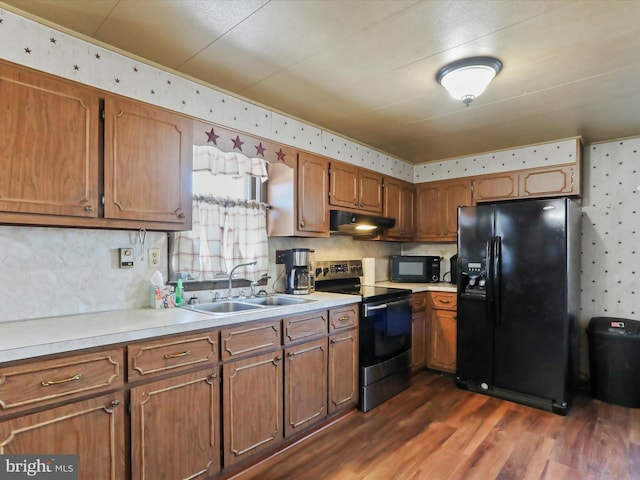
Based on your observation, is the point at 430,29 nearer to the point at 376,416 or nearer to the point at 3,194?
the point at 3,194

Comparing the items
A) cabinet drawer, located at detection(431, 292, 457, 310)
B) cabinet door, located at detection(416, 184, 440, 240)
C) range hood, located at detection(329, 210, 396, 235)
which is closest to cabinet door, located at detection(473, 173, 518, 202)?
cabinet door, located at detection(416, 184, 440, 240)

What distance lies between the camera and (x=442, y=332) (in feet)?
11.9

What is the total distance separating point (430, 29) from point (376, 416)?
2591mm

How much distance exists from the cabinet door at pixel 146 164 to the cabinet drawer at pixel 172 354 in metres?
0.68

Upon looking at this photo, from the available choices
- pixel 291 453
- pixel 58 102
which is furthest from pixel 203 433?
pixel 58 102

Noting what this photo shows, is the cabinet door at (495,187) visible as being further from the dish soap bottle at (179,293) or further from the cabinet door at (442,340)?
the dish soap bottle at (179,293)

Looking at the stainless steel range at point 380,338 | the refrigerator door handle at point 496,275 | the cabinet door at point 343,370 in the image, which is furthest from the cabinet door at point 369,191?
the cabinet door at point 343,370

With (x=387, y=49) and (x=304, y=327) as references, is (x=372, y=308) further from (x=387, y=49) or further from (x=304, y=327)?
(x=387, y=49)

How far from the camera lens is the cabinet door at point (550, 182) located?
129 inches

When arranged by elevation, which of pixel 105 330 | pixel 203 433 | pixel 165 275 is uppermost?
pixel 165 275

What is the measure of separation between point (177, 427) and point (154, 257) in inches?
40.0

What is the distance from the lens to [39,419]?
1354 millimetres

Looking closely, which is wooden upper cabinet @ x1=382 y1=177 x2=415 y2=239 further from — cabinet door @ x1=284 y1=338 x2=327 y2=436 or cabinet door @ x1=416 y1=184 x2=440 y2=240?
cabinet door @ x1=284 y1=338 x2=327 y2=436

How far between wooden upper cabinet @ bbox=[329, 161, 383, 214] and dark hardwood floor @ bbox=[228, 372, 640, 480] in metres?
1.77
